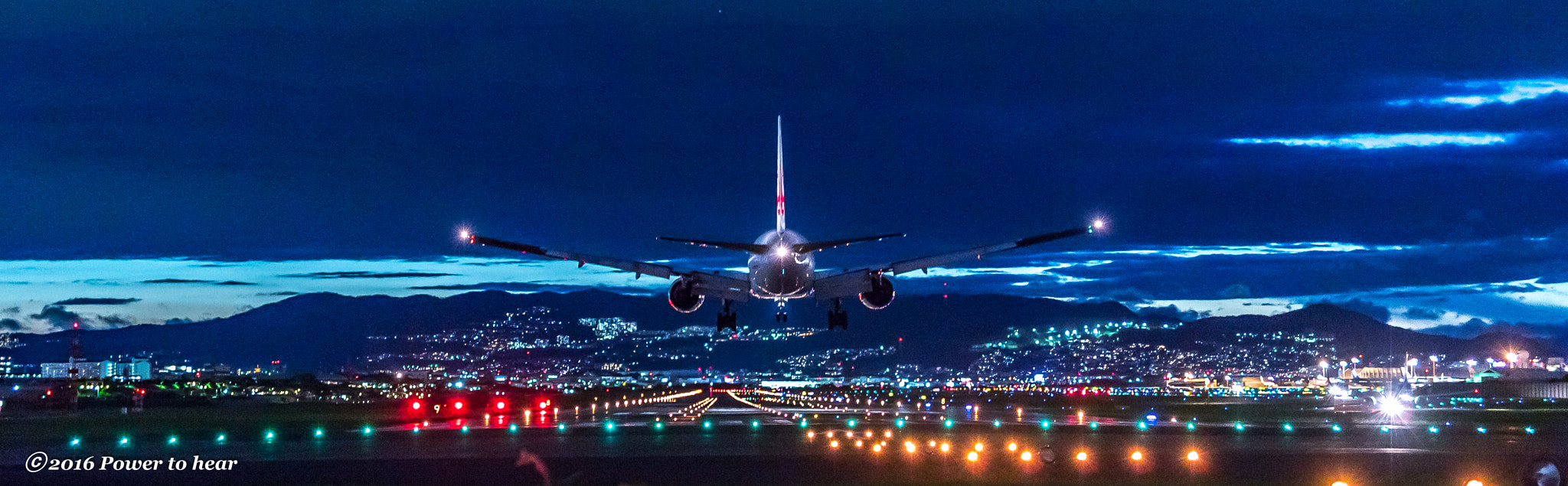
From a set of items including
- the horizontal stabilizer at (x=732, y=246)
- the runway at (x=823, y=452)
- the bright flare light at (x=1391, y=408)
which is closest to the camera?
the runway at (x=823, y=452)

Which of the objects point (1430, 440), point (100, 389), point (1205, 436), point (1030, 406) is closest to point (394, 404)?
point (100, 389)

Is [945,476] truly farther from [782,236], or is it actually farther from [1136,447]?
[782,236]

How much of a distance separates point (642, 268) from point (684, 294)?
1.94m

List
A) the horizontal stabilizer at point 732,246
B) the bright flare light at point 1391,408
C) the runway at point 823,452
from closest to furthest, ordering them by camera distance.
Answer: the runway at point 823,452
the horizontal stabilizer at point 732,246
the bright flare light at point 1391,408

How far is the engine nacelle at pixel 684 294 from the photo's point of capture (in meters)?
57.3

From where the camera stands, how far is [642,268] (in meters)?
57.1

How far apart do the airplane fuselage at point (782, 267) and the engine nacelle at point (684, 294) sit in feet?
12.5

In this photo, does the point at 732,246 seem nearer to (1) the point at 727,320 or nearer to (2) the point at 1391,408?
(1) the point at 727,320

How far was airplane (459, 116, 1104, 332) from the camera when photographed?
5234cm

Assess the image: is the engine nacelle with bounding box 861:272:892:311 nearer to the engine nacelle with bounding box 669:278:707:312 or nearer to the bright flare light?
the engine nacelle with bounding box 669:278:707:312

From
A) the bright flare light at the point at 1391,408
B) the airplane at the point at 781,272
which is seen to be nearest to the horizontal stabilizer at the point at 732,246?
the airplane at the point at 781,272

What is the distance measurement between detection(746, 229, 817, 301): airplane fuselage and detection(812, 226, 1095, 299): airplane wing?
2502mm

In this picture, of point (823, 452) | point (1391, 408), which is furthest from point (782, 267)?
point (1391, 408)

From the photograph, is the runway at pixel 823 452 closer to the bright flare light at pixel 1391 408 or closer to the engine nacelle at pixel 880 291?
the engine nacelle at pixel 880 291
